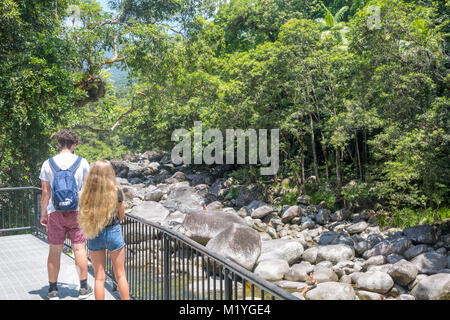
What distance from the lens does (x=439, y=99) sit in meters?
12.6

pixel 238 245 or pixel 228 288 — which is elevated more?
pixel 228 288

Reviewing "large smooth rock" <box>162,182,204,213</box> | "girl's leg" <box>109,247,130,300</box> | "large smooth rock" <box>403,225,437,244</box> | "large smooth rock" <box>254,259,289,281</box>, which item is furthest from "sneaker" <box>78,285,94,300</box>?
"large smooth rock" <box>162,182,204,213</box>

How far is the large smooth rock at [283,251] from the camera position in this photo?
44.1 feet

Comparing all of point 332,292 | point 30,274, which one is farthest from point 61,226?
point 332,292

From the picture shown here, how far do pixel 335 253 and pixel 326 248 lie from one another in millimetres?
394

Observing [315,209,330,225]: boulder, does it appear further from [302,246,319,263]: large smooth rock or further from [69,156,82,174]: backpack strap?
[69,156,82,174]: backpack strap

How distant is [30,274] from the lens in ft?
21.4

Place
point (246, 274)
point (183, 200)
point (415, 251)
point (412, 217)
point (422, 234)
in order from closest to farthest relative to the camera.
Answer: point (246, 274) → point (415, 251) → point (422, 234) → point (412, 217) → point (183, 200)

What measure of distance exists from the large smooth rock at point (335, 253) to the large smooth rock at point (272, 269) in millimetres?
1701

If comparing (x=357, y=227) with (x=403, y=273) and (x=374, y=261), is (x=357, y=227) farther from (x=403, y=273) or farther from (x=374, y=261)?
(x=403, y=273)

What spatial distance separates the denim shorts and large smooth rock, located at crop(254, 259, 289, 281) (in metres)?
8.40

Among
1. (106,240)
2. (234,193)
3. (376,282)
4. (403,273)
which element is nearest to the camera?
(106,240)

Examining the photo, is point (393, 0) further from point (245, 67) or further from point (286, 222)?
point (286, 222)

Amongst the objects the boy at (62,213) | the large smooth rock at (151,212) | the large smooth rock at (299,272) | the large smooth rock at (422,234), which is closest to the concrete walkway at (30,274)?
the boy at (62,213)
